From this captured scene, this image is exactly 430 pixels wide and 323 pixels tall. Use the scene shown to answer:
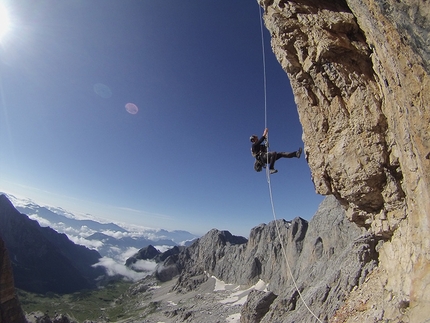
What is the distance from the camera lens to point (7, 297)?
50188mm

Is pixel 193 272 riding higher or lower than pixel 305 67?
lower

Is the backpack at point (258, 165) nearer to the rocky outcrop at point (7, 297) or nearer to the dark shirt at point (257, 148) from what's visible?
the dark shirt at point (257, 148)

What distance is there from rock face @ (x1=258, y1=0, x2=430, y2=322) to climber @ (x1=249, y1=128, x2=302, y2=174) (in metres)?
2.48

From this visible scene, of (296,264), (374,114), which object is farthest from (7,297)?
(296,264)

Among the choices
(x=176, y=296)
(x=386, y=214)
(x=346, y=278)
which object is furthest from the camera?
(x=176, y=296)

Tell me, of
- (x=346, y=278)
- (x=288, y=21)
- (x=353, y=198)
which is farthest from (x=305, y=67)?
(x=346, y=278)

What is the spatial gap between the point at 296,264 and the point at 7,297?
3382 inches

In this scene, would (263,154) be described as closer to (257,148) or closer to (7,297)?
(257,148)

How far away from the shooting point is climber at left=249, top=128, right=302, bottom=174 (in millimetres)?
15291

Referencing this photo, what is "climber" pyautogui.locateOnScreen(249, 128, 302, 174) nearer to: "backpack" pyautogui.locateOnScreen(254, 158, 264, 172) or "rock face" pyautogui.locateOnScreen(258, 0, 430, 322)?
"backpack" pyautogui.locateOnScreen(254, 158, 264, 172)

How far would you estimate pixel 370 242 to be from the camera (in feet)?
114

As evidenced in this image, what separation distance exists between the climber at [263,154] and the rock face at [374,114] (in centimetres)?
248

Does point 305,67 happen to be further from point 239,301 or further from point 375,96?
point 239,301

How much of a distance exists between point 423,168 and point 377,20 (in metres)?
4.36
